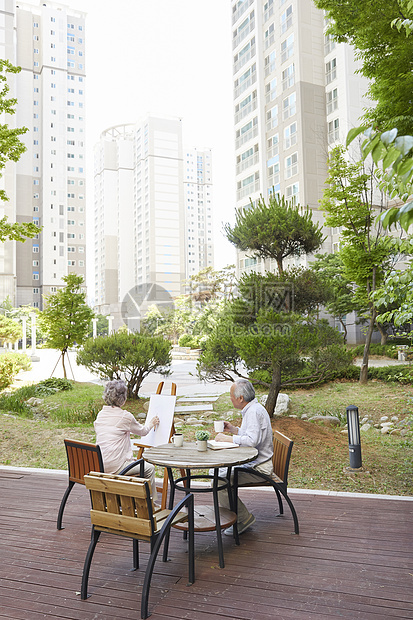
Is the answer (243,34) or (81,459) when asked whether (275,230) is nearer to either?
(81,459)

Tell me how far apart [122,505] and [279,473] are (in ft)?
5.91

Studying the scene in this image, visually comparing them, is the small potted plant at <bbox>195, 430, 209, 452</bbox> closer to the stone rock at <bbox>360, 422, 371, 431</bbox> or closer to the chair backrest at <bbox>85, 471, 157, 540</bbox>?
the chair backrest at <bbox>85, 471, 157, 540</bbox>

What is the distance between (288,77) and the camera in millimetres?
29344

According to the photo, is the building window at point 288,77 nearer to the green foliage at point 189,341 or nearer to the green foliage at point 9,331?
the green foliage at point 189,341

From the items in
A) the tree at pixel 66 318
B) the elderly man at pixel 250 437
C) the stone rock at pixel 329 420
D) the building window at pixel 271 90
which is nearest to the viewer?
the elderly man at pixel 250 437

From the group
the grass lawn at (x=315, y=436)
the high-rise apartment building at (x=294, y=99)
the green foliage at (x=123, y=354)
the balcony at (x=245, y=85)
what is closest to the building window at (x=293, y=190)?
the high-rise apartment building at (x=294, y=99)

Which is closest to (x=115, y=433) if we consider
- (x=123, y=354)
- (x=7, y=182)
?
(x=123, y=354)

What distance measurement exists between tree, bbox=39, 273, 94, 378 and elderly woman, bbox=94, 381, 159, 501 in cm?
1276

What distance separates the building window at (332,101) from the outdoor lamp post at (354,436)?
26.6 m

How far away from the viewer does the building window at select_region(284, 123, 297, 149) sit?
28.9m

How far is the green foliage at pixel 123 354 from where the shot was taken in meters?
11.0

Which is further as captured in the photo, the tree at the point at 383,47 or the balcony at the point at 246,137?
the balcony at the point at 246,137

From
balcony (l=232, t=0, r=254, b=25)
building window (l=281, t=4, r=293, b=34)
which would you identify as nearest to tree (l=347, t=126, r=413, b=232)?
building window (l=281, t=4, r=293, b=34)

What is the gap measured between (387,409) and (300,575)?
314 inches
